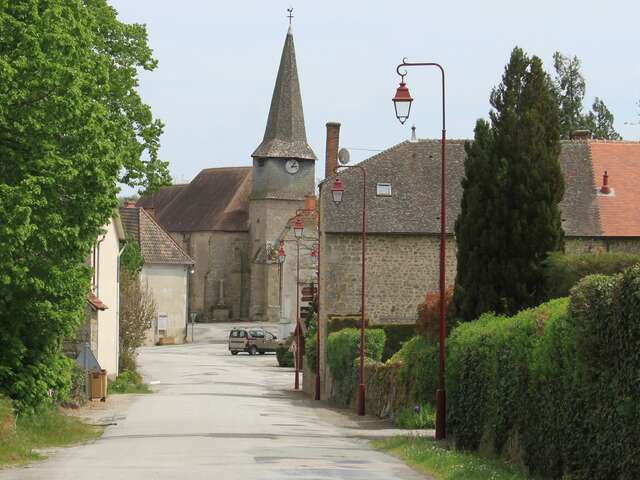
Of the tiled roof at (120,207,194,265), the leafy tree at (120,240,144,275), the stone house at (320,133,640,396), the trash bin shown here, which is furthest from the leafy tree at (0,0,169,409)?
the tiled roof at (120,207,194,265)

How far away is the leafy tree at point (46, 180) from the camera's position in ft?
78.4

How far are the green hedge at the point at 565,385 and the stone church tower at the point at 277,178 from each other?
80125mm

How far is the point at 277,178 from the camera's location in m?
104

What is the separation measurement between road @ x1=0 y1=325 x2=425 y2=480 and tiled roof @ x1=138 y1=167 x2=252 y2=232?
60.6 m

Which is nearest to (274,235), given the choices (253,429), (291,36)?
(291,36)

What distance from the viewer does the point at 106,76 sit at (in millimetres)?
26906

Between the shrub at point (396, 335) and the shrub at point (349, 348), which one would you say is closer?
the shrub at point (349, 348)

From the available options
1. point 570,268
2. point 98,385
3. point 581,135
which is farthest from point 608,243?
point 570,268

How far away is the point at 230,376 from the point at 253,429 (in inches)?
1235

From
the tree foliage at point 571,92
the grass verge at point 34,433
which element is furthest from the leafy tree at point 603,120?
the grass verge at point 34,433

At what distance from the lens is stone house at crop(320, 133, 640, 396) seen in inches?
1948

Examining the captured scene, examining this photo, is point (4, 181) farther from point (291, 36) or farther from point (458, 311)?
point (291, 36)

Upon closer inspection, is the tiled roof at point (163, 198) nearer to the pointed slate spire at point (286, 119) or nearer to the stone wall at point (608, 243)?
the pointed slate spire at point (286, 119)

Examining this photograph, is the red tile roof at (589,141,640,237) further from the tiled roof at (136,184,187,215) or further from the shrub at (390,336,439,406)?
the tiled roof at (136,184,187,215)
